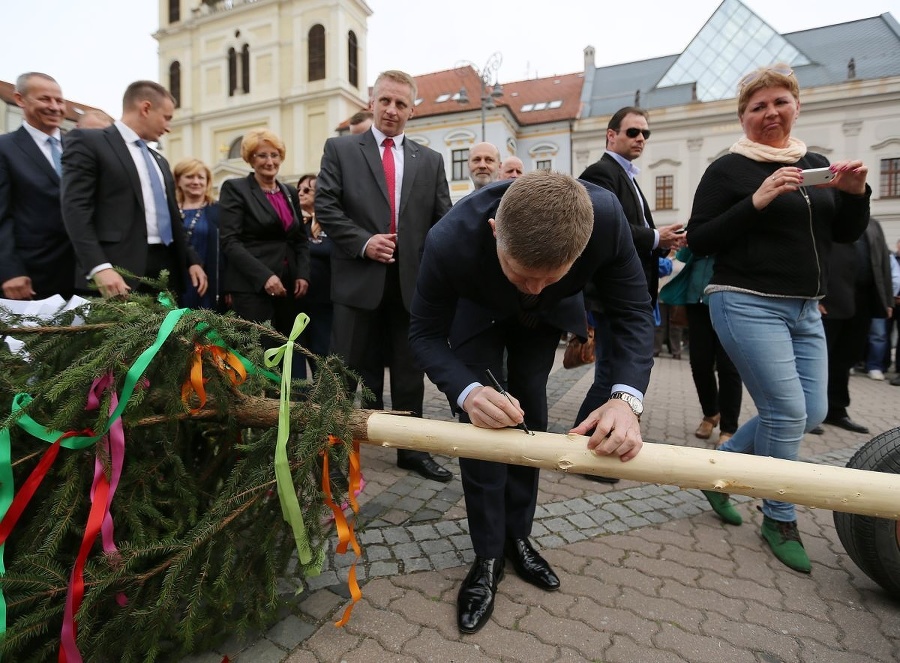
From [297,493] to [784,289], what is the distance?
2.22 metres

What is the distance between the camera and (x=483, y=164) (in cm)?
485

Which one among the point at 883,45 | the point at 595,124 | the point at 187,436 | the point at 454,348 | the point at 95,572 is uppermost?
the point at 883,45

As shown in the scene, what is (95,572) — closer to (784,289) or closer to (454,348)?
(454,348)

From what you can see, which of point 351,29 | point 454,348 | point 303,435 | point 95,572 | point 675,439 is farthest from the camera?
point 351,29

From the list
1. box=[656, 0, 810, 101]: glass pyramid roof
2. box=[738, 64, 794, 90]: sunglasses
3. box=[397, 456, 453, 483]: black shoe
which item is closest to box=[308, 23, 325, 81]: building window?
box=[656, 0, 810, 101]: glass pyramid roof

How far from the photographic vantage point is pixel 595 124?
2936 cm

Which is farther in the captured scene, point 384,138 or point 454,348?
point 384,138

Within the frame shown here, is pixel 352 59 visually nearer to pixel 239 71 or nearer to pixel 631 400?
pixel 239 71

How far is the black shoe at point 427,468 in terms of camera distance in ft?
11.3

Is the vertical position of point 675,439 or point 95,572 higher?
point 95,572

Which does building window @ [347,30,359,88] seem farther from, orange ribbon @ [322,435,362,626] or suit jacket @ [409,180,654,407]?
orange ribbon @ [322,435,362,626]

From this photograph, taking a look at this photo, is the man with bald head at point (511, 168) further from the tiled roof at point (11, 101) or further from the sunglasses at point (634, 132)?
the tiled roof at point (11, 101)

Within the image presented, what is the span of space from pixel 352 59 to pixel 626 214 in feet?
118

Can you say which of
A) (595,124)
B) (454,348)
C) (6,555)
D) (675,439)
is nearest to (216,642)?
(6,555)
